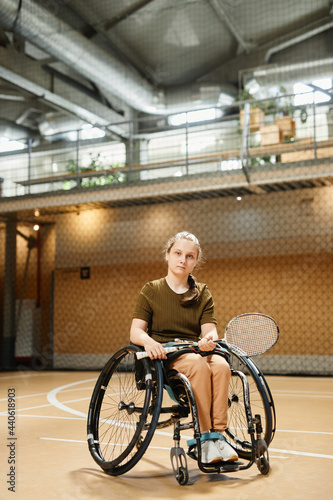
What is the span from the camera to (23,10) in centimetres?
927

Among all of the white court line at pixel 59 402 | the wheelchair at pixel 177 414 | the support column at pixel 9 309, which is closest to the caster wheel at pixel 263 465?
the wheelchair at pixel 177 414

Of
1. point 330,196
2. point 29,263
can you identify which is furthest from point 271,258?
point 29,263

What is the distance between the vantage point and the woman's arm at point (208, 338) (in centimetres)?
258

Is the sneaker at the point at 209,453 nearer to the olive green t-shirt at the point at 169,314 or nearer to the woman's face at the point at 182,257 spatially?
the olive green t-shirt at the point at 169,314

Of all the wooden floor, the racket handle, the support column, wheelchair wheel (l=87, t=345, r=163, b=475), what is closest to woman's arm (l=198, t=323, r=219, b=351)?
the racket handle

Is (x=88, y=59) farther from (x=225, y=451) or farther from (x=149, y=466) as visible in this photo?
(x=225, y=451)

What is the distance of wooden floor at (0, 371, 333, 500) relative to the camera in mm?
2334

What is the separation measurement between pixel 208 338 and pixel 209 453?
0.54 m

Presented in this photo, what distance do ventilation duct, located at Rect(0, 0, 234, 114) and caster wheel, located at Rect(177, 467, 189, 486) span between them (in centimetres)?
879

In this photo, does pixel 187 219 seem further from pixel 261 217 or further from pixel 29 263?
pixel 29 263

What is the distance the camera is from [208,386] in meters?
2.53

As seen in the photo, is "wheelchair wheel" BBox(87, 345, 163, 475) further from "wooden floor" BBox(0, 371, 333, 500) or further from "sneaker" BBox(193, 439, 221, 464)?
"sneaker" BBox(193, 439, 221, 464)

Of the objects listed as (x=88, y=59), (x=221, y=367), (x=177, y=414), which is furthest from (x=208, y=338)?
(x=88, y=59)

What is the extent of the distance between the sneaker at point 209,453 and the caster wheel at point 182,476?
11cm
